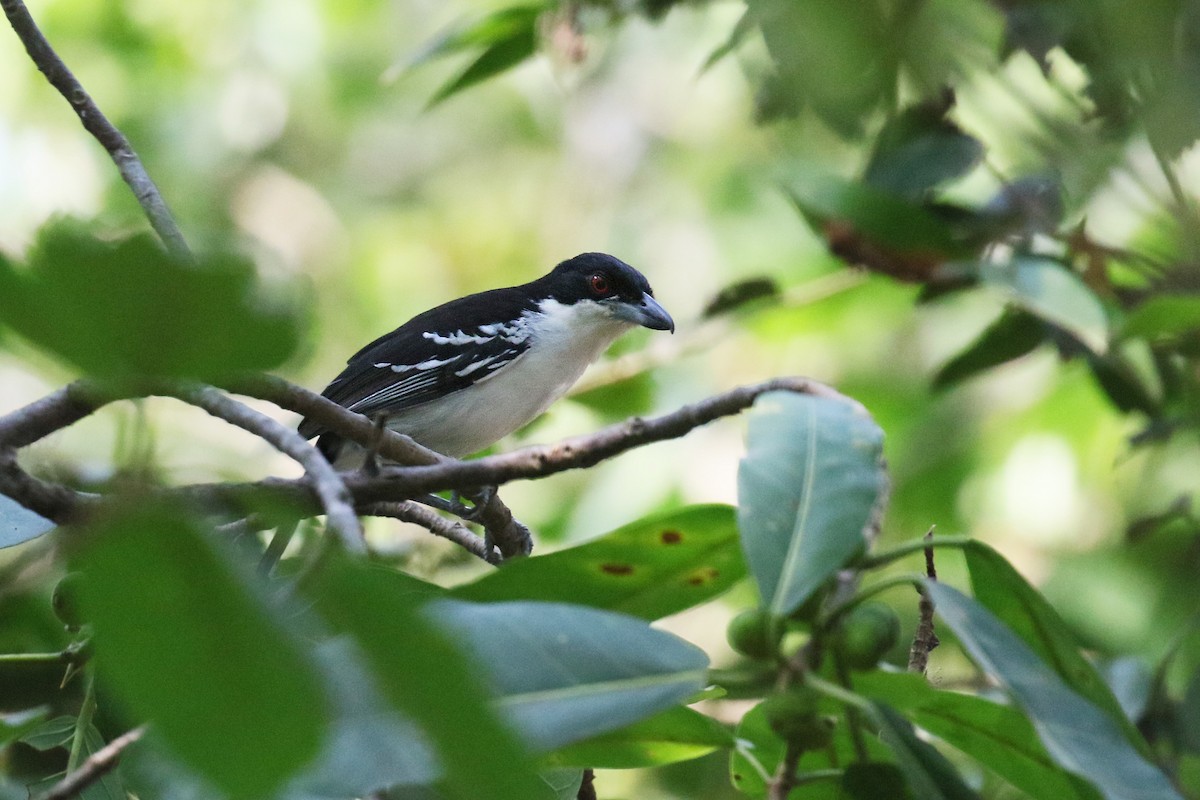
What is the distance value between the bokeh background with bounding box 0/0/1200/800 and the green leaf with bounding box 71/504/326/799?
151 mm

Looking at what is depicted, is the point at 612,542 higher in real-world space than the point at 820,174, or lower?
lower

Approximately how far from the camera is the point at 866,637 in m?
1.42

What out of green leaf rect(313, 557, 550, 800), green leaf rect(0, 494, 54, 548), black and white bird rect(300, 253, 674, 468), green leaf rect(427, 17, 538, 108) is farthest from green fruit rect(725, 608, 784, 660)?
black and white bird rect(300, 253, 674, 468)

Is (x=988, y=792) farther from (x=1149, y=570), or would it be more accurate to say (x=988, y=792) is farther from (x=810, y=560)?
(x=1149, y=570)

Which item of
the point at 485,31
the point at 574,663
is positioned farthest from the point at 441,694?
the point at 485,31

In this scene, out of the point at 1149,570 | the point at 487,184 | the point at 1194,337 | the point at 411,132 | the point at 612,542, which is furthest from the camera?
the point at 411,132

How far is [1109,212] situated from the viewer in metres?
3.86

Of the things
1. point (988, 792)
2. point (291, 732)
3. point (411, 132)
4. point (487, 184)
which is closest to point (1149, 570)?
point (988, 792)

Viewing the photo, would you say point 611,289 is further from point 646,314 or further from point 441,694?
point 441,694

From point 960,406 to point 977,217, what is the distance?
2.87 m

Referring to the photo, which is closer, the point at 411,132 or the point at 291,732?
the point at 291,732

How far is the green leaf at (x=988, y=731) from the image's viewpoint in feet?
5.13

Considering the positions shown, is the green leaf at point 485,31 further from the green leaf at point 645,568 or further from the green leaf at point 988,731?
the green leaf at point 988,731

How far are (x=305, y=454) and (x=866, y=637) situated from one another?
2.46 ft
